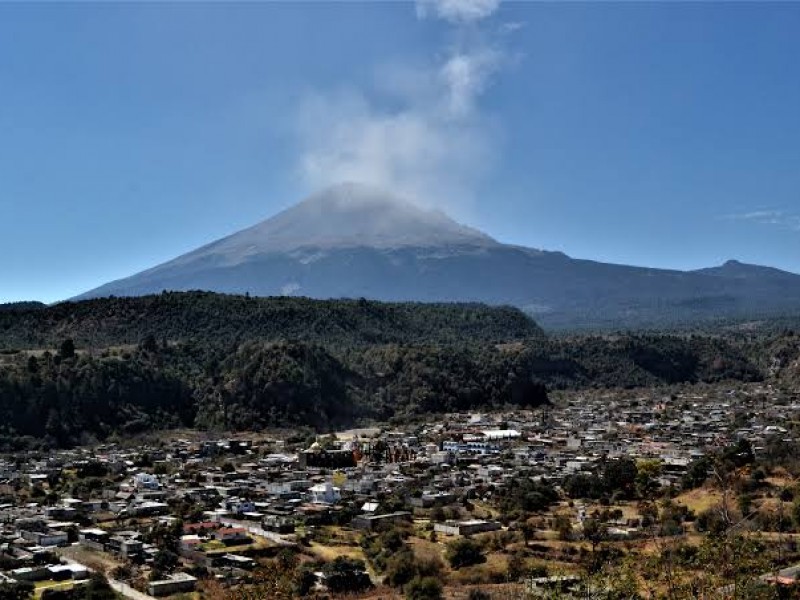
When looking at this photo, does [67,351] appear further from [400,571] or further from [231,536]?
[400,571]

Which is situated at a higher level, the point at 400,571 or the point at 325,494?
the point at 325,494

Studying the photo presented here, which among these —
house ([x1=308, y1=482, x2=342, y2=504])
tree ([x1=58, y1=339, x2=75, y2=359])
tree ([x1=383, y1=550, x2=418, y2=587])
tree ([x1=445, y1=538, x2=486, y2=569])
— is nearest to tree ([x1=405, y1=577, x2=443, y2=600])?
tree ([x1=383, y1=550, x2=418, y2=587])

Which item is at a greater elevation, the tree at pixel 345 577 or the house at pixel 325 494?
the house at pixel 325 494

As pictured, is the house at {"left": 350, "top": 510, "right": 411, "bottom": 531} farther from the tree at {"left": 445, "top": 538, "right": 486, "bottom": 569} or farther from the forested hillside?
the forested hillside

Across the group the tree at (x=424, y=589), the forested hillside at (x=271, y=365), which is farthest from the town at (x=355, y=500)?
the forested hillside at (x=271, y=365)

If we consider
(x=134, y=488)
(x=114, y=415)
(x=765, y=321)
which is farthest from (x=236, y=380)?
(x=765, y=321)

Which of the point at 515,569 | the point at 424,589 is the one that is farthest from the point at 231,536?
the point at 515,569

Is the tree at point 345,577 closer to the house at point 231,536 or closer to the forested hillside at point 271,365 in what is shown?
the house at point 231,536
